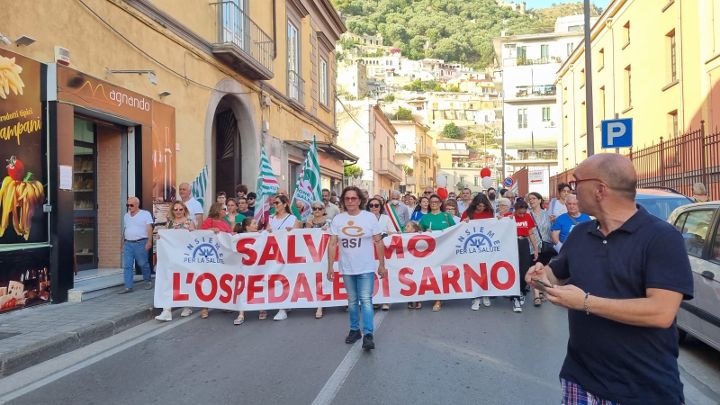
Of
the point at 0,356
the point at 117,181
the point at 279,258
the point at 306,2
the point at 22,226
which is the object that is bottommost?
the point at 0,356

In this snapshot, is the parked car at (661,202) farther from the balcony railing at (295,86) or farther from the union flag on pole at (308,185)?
the balcony railing at (295,86)

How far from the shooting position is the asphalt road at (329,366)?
4840 millimetres

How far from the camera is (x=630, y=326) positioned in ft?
7.38

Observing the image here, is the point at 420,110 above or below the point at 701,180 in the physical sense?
above

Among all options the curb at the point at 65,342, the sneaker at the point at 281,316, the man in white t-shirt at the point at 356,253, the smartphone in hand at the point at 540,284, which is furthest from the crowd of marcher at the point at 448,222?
the smartphone in hand at the point at 540,284

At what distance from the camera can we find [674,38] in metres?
21.4

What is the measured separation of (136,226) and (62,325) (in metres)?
2.84

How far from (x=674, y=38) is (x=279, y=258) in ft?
62.6

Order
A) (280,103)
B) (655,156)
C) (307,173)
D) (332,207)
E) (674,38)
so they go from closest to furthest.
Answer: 1. (307,173)
2. (332,207)
3. (655,156)
4. (280,103)
5. (674,38)

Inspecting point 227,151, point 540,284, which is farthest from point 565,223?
point 227,151

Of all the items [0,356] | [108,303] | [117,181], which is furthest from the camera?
[117,181]

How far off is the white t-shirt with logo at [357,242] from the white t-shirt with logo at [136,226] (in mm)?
4610

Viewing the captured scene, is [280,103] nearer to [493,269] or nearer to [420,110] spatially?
[493,269]

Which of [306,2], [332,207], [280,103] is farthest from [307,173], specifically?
[306,2]
